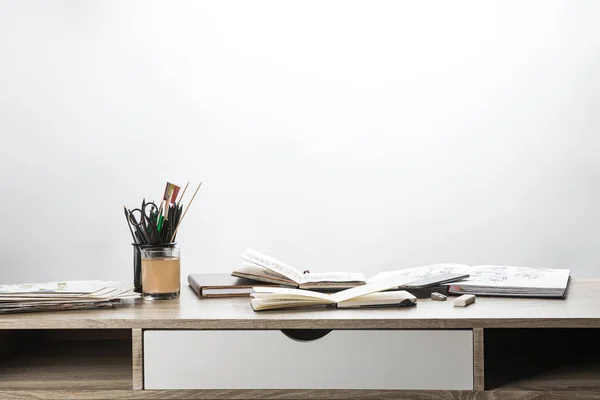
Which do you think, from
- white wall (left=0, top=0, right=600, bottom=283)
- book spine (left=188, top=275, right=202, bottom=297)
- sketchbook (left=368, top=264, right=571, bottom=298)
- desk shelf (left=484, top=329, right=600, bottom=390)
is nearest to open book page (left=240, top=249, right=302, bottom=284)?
book spine (left=188, top=275, right=202, bottom=297)

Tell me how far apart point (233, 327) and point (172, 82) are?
6.65 ft

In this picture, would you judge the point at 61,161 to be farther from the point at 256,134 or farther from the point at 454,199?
the point at 454,199

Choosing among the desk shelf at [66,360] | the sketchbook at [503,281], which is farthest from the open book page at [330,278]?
the desk shelf at [66,360]

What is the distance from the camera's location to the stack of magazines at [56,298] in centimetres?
121

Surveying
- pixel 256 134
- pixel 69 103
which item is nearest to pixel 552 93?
pixel 256 134

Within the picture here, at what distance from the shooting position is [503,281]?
144 cm

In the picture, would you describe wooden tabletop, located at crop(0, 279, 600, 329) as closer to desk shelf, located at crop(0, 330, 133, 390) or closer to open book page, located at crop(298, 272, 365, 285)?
desk shelf, located at crop(0, 330, 133, 390)

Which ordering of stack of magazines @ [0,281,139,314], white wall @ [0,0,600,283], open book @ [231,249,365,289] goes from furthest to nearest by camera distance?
1. white wall @ [0,0,600,283]
2. open book @ [231,249,365,289]
3. stack of magazines @ [0,281,139,314]

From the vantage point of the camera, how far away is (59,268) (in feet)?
9.62

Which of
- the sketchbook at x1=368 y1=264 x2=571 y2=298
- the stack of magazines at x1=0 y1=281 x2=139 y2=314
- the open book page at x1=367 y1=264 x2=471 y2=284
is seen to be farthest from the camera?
the open book page at x1=367 y1=264 x2=471 y2=284

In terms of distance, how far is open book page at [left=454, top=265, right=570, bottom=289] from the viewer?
1.39 meters

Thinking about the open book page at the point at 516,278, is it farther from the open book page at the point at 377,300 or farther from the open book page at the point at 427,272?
the open book page at the point at 377,300

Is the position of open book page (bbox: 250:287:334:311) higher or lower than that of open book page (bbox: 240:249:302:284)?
lower

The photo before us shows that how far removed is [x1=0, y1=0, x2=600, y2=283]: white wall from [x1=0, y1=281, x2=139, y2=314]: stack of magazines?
1647 mm
